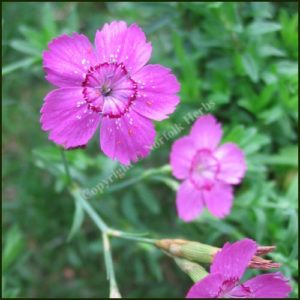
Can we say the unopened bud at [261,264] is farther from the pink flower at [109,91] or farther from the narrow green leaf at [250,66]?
the narrow green leaf at [250,66]

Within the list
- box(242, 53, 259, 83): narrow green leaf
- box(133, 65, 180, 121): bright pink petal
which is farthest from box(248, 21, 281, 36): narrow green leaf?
box(133, 65, 180, 121): bright pink petal

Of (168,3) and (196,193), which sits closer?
(196,193)

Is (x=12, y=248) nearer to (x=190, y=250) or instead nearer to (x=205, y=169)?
(x=205, y=169)

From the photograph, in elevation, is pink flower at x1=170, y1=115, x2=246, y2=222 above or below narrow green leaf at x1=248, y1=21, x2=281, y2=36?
below

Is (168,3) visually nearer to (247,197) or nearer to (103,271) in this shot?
(247,197)

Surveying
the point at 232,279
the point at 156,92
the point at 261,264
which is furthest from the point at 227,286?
the point at 156,92

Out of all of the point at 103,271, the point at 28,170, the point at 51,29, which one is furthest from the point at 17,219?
the point at 51,29

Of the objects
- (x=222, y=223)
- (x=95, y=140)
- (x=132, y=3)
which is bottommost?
(x=222, y=223)

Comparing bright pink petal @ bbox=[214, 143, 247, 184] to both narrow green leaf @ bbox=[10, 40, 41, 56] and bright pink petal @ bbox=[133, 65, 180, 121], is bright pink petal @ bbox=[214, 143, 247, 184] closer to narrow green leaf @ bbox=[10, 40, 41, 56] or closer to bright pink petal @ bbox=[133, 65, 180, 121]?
bright pink petal @ bbox=[133, 65, 180, 121]
